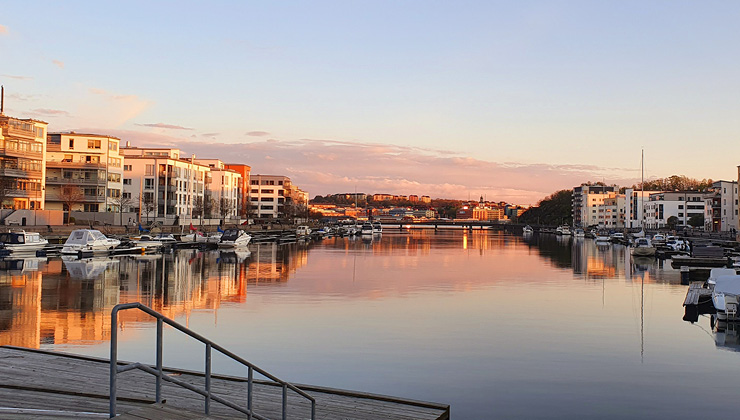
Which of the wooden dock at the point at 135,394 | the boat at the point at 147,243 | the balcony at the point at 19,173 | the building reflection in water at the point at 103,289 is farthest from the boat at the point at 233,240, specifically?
the wooden dock at the point at 135,394

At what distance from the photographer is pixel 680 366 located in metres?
24.5

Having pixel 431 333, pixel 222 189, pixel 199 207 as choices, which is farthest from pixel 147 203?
pixel 431 333

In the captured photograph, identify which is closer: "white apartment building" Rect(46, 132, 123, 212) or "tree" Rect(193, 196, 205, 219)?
"white apartment building" Rect(46, 132, 123, 212)

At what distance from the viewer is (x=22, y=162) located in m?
100

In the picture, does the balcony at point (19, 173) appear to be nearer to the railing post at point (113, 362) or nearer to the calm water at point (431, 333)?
the calm water at point (431, 333)

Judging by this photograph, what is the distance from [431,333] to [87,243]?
2054 inches

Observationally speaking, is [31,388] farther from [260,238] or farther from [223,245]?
[260,238]

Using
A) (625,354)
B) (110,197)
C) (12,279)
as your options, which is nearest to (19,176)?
(110,197)

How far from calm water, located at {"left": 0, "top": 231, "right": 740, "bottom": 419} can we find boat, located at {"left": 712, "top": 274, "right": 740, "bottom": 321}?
41.2 inches

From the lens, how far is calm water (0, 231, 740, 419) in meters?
20.1

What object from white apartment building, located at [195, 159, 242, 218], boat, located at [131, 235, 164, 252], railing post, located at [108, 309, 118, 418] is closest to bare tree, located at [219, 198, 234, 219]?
white apartment building, located at [195, 159, 242, 218]

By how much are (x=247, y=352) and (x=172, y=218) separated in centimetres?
12162

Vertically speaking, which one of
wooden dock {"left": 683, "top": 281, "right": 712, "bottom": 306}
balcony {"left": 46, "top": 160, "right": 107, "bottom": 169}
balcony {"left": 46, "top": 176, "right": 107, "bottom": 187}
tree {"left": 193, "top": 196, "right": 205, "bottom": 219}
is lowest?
wooden dock {"left": 683, "top": 281, "right": 712, "bottom": 306}

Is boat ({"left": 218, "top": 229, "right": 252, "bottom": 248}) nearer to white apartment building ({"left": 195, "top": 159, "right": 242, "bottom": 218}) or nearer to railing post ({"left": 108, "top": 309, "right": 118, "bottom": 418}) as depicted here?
white apartment building ({"left": 195, "top": 159, "right": 242, "bottom": 218})
